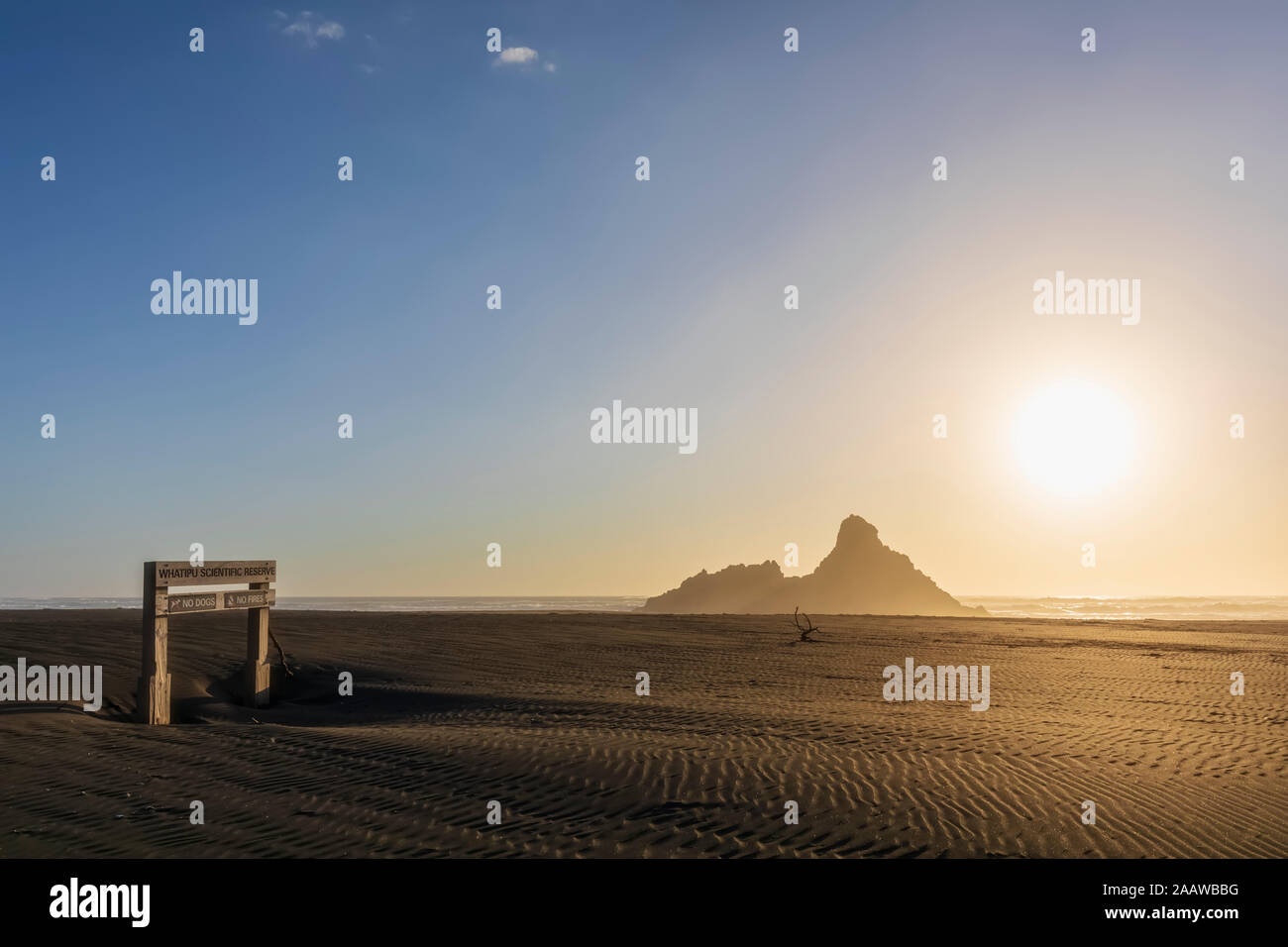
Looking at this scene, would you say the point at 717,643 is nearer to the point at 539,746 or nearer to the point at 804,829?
the point at 539,746

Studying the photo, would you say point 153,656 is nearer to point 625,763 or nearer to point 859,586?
point 625,763

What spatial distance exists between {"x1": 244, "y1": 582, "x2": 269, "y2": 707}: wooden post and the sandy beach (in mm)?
506

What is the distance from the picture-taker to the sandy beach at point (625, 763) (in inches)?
291

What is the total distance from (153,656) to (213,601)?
1792mm

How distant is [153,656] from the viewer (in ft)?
41.7

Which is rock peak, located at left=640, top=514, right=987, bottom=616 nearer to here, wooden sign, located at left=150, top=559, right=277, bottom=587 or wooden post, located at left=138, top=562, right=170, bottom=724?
wooden sign, located at left=150, top=559, right=277, bottom=587

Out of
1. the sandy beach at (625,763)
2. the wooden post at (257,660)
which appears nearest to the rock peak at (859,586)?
the sandy beach at (625,763)

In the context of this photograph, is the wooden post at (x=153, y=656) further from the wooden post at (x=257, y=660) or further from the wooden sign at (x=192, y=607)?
the wooden post at (x=257, y=660)

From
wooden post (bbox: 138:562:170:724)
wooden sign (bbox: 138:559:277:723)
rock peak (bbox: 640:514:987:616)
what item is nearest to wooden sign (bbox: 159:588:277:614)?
wooden sign (bbox: 138:559:277:723)

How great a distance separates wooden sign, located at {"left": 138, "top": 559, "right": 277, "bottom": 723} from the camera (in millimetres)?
12664

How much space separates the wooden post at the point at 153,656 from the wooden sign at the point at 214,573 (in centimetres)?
14
